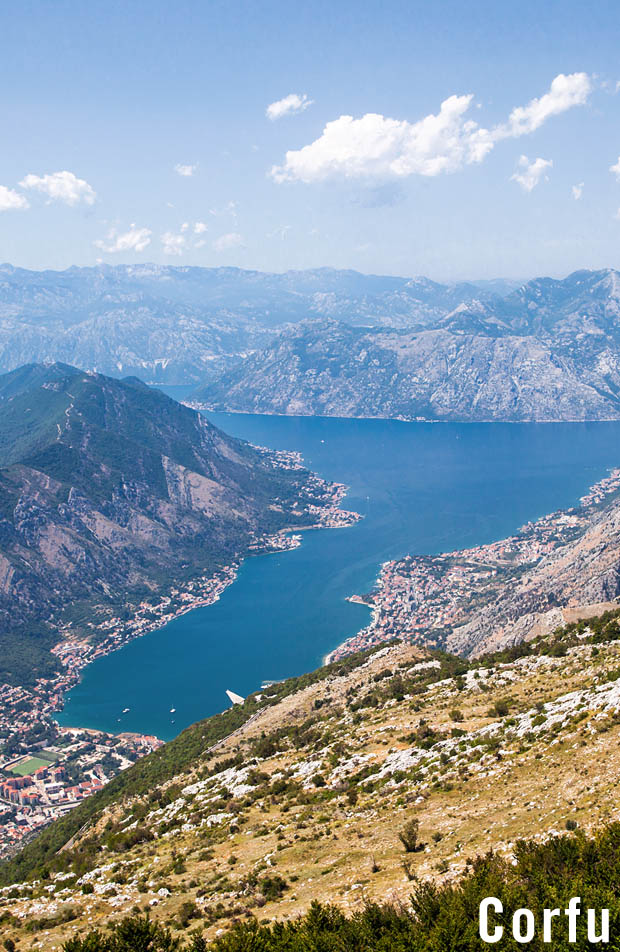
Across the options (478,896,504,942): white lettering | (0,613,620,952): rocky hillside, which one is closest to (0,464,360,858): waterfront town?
(0,613,620,952): rocky hillside

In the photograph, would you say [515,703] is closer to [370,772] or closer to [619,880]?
[370,772]

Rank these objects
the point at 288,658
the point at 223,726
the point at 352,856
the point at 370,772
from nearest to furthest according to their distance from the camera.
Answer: the point at 352,856 → the point at 370,772 → the point at 223,726 → the point at 288,658

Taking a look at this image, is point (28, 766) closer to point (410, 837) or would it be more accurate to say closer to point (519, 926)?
point (410, 837)

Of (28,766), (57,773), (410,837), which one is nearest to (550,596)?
(57,773)

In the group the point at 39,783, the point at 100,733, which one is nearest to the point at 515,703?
the point at 39,783

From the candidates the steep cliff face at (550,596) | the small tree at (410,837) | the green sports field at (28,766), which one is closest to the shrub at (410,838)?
the small tree at (410,837)

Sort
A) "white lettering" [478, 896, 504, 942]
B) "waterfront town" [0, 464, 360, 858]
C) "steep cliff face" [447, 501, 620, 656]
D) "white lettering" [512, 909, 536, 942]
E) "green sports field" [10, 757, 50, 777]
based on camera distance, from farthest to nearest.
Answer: "green sports field" [10, 757, 50, 777]
"waterfront town" [0, 464, 360, 858]
"steep cliff face" [447, 501, 620, 656]
"white lettering" [478, 896, 504, 942]
"white lettering" [512, 909, 536, 942]

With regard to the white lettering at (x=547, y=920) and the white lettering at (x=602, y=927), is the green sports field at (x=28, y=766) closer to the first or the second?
the white lettering at (x=547, y=920)

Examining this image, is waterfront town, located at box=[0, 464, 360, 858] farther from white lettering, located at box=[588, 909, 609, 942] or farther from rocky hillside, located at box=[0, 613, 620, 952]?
white lettering, located at box=[588, 909, 609, 942]
